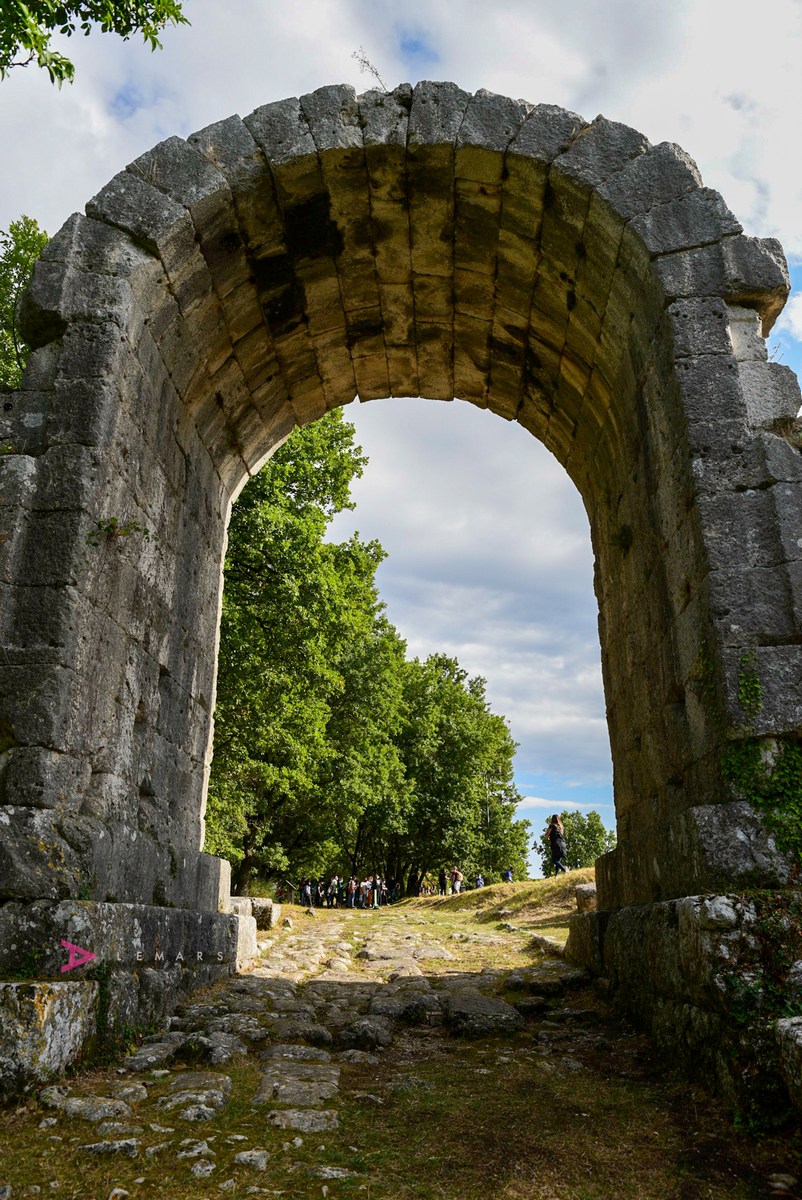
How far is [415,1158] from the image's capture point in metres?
3.08

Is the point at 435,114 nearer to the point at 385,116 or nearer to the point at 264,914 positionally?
the point at 385,116

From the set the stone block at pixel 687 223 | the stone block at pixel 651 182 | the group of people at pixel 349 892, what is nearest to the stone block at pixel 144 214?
the stone block at pixel 651 182

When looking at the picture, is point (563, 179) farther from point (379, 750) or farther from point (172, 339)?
point (379, 750)

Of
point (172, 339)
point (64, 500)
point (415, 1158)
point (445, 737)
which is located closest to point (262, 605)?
point (172, 339)

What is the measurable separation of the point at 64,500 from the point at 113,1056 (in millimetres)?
3095

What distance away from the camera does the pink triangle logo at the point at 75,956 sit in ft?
13.6

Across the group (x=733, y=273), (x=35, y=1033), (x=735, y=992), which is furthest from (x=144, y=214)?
(x=735, y=992)

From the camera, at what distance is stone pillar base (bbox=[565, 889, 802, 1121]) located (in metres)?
3.31

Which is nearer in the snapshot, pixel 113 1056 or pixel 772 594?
pixel 113 1056

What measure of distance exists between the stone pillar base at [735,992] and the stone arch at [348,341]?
1.19 ft

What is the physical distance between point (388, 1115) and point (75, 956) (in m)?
1.74

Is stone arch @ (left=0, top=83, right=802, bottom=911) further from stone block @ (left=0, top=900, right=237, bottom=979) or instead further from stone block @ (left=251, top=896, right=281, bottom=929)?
stone block @ (left=251, top=896, right=281, bottom=929)

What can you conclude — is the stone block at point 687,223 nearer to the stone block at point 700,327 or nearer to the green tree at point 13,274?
the stone block at point 700,327

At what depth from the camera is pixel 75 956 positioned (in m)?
4.19
